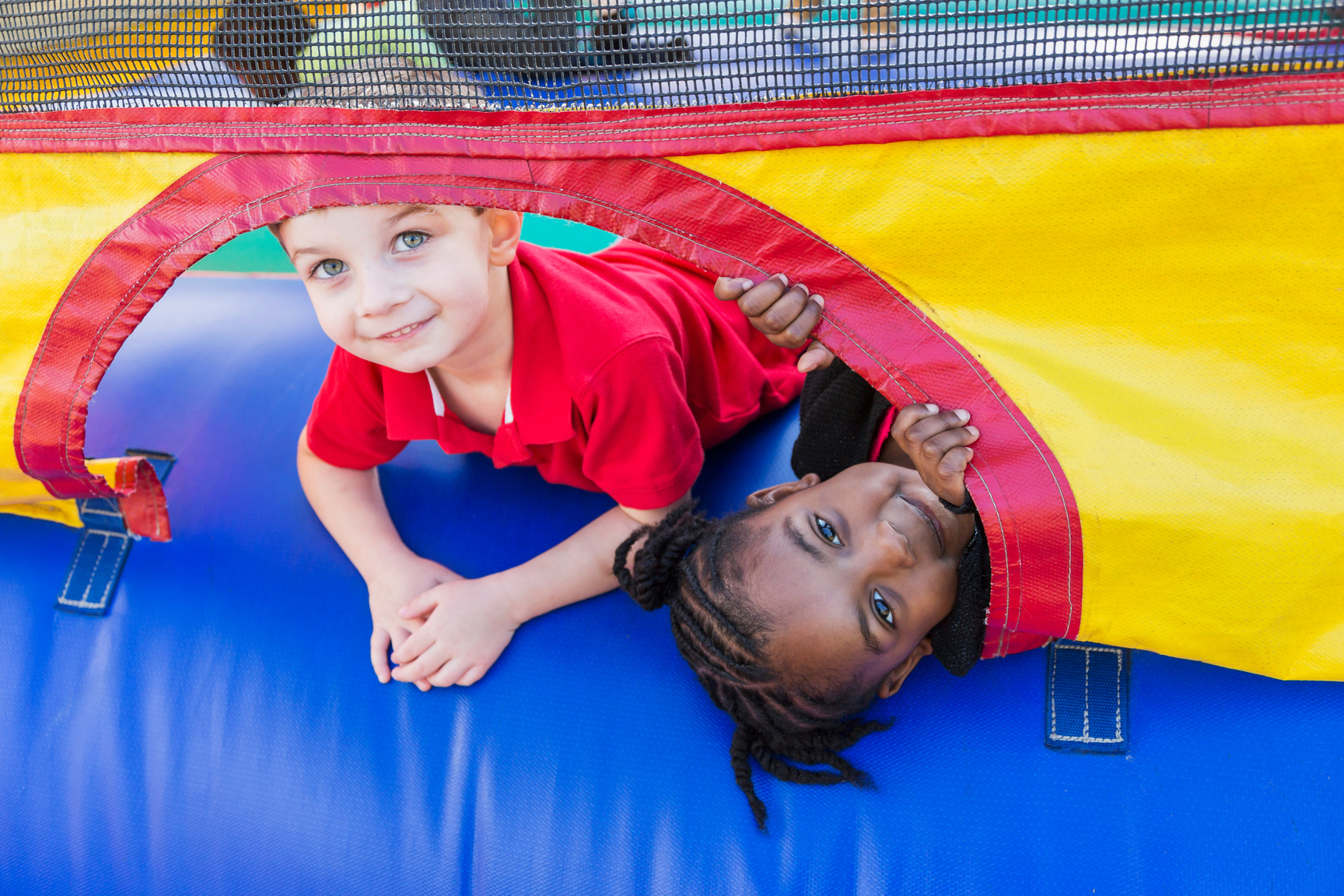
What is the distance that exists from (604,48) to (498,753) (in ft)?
2.29

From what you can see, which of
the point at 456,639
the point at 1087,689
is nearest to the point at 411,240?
the point at 456,639

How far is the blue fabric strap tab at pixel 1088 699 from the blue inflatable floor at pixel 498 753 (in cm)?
2

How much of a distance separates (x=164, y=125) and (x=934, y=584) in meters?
0.85

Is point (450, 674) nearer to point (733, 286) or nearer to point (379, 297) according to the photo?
point (379, 297)

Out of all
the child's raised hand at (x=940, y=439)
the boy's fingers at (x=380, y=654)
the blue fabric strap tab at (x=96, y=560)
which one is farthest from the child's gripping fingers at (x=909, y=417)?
the blue fabric strap tab at (x=96, y=560)

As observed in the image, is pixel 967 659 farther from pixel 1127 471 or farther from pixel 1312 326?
pixel 1312 326

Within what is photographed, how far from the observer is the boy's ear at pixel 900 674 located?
0.98 m

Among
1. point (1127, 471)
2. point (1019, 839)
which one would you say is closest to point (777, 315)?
point (1127, 471)

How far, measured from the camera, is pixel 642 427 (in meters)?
1.04

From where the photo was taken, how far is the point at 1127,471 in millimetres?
767

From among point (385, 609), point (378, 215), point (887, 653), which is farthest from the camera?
point (385, 609)

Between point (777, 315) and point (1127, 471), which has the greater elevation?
point (777, 315)

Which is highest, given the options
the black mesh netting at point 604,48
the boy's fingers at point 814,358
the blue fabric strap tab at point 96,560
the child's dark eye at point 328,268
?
the black mesh netting at point 604,48

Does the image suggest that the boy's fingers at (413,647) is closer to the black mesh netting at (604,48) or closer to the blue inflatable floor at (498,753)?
the blue inflatable floor at (498,753)
